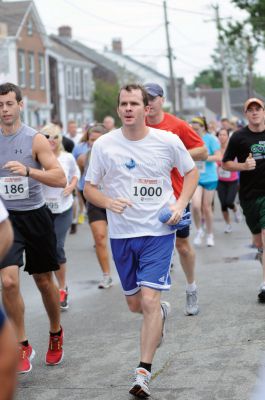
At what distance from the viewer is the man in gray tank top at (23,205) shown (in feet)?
20.4

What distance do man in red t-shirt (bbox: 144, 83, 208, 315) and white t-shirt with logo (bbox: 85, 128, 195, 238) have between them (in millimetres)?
1619

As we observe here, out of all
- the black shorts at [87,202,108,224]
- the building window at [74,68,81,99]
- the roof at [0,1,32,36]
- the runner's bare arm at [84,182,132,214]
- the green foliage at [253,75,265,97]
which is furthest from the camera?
the green foliage at [253,75,265,97]

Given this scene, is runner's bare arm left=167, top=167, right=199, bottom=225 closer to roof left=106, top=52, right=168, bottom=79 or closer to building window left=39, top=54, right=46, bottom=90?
building window left=39, top=54, right=46, bottom=90

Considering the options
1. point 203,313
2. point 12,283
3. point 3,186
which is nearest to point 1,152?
point 3,186

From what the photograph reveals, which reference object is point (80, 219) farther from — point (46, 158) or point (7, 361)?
point (7, 361)

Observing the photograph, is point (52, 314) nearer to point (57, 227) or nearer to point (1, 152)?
point (1, 152)

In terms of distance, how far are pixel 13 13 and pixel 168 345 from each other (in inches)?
1916

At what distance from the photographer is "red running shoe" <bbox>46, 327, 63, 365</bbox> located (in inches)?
258

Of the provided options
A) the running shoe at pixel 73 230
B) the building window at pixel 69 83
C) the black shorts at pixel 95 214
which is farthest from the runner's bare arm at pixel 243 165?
the building window at pixel 69 83

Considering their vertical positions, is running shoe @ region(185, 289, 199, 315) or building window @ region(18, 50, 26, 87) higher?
building window @ region(18, 50, 26, 87)

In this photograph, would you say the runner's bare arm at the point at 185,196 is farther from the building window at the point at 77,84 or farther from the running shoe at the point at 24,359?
the building window at the point at 77,84

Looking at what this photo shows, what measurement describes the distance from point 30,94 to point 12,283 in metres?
48.0

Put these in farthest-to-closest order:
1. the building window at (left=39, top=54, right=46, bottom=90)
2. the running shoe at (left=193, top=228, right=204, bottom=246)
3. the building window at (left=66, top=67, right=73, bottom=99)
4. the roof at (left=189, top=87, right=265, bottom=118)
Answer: the roof at (left=189, top=87, right=265, bottom=118) < the building window at (left=66, top=67, right=73, bottom=99) < the building window at (left=39, top=54, right=46, bottom=90) < the running shoe at (left=193, top=228, right=204, bottom=246)


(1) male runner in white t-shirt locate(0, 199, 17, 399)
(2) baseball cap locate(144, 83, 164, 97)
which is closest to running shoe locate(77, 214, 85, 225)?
(2) baseball cap locate(144, 83, 164, 97)
